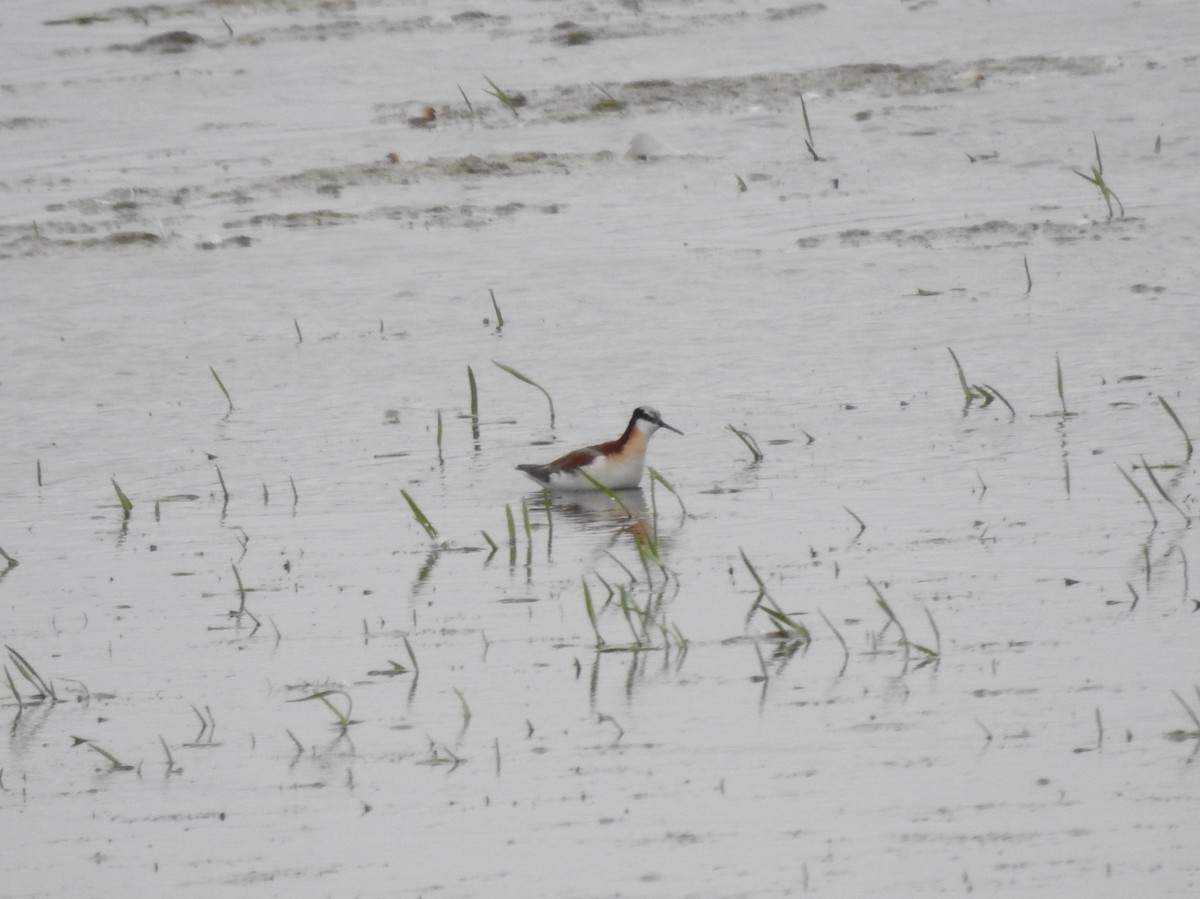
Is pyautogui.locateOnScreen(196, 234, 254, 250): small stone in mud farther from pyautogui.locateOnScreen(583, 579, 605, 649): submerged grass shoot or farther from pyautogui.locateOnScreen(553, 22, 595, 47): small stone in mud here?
pyautogui.locateOnScreen(583, 579, 605, 649): submerged grass shoot

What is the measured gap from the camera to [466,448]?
11117 millimetres

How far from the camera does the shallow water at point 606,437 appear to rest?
6.02 m

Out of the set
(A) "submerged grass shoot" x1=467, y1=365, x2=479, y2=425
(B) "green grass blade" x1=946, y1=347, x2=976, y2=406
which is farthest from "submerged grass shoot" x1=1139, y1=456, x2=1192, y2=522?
(A) "submerged grass shoot" x1=467, y1=365, x2=479, y2=425

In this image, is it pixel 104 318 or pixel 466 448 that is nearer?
pixel 466 448

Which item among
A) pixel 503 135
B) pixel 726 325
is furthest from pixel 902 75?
pixel 726 325

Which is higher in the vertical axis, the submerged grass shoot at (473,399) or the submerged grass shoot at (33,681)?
the submerged grass shoot at (473,399)

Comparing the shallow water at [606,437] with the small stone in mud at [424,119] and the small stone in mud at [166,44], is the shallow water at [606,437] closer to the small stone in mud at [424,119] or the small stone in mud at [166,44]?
the small stone in mud at [424,119]

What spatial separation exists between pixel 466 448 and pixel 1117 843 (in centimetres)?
610

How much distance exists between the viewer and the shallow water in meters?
6.02

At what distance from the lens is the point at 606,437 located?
11.3m

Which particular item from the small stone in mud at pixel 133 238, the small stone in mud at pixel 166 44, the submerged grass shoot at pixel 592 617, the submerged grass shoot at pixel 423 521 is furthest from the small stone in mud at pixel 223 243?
the submerged grass shoot at pixel 592 617

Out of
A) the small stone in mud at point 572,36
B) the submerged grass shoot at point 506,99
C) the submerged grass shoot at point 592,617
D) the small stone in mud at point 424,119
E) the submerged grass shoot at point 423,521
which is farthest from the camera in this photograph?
the small stone in mud at point 572,36

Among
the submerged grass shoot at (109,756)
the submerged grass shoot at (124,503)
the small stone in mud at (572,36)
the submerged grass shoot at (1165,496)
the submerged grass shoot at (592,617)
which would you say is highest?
the small stone in mud at (572,36)

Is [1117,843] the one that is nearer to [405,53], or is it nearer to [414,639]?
[414,639]
